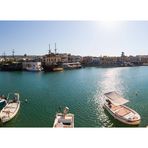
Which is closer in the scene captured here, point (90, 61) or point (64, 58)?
point (64, 58)

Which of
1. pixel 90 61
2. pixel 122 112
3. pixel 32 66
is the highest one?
pixel 90 61

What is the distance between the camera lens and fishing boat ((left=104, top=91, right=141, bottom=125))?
6.07 meters

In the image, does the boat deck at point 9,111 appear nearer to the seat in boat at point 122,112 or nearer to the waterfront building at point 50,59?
the seat in boat at point 122,112

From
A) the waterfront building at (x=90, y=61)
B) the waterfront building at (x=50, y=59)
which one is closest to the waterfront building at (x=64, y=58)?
the waterfront building at (x=50, y=59)

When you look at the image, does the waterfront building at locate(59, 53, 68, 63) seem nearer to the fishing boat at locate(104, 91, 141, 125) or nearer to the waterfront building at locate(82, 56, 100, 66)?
the waterfront building at locate(82, 56, 100, 66)

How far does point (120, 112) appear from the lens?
21.9 ft

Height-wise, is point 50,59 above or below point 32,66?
above

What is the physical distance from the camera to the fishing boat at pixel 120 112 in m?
6.07

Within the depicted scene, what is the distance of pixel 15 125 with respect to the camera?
20.1 feet

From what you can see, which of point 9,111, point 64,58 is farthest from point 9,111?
point 64,58

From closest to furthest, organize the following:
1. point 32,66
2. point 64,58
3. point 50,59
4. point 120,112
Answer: point 120,112 → point 32,66 → point 50,59 → point 64,58

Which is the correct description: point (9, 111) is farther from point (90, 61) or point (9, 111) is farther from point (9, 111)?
point (90, 61)
